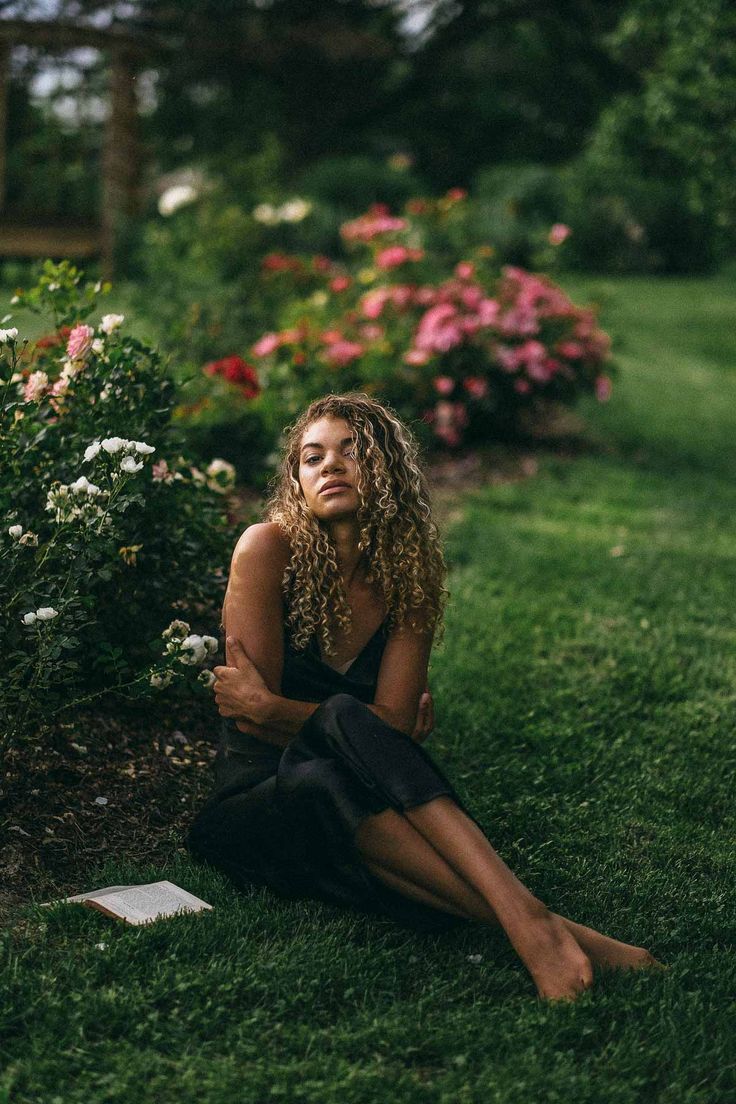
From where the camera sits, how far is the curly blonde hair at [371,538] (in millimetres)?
3352

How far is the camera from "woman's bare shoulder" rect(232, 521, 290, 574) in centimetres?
335

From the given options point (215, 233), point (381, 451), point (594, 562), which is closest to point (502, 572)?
point (594, 562)

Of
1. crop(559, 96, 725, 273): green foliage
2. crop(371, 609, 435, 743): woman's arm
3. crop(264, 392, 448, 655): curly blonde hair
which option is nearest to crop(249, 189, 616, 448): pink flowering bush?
crop(264, 392, 448, 655): curly blonde hair

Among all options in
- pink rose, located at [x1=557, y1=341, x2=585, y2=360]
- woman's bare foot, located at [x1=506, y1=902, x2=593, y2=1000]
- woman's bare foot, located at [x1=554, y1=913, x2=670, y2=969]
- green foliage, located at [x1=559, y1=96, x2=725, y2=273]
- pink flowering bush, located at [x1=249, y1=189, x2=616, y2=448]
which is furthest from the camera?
green foliage, located at [x1=559, y1=96, x2=725, y2=273]

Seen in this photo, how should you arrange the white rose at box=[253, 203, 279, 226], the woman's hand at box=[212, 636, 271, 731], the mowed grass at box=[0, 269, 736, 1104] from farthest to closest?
the white rose at box=[253, 203, 279, 226], the woman's hand at box=[212, 636, 271, 731], the mowed grass at box=[0, 269, 736, 1104]

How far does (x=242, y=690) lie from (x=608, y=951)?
1101mm

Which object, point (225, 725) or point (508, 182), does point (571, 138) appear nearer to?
point (508, 182)

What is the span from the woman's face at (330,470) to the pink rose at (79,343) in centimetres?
69

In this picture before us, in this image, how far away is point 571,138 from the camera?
23.5 m

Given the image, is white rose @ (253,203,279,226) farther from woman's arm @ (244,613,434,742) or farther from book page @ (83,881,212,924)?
book page @ (83,881,212,924)

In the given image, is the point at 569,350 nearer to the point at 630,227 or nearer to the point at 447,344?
the point at 447,344

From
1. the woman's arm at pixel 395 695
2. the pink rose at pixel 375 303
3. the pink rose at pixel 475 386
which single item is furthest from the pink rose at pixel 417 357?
the woman's arm at pixel 395 695

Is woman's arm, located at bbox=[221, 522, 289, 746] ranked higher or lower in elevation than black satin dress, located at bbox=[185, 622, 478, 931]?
higher

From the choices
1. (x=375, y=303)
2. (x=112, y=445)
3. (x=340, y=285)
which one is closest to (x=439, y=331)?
(x=375, y=303)
